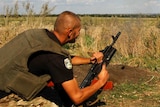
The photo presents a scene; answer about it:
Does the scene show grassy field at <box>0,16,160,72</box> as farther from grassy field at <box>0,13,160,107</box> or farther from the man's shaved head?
the man's shaved head

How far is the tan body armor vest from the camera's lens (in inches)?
134

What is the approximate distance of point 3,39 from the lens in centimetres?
1112

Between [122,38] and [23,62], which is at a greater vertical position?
[23,62]

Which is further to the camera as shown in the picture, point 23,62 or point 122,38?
point 122,38

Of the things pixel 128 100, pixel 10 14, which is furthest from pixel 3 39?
pixel 128 100

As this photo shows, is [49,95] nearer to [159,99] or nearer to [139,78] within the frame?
[159,99]

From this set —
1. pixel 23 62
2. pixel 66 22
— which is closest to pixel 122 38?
pixel 66 22

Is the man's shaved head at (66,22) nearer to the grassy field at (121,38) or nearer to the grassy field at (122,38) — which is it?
the grassy field at (121,38)

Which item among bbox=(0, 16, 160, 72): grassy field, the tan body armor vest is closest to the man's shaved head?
the tan body armor vest

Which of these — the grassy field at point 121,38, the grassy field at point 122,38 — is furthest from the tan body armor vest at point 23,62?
the grassy field at point 122,38

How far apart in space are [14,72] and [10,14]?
28.9ft

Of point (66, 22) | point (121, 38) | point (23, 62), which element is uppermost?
point (66, 22)

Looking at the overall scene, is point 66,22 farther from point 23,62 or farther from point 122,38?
point 122,38

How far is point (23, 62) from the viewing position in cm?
341
